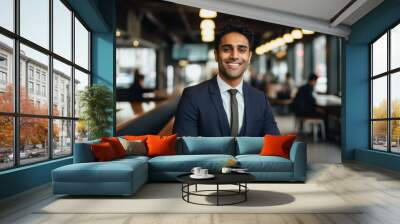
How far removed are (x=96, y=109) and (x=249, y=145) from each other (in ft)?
9.56

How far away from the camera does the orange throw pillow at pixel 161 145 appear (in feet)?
22.3

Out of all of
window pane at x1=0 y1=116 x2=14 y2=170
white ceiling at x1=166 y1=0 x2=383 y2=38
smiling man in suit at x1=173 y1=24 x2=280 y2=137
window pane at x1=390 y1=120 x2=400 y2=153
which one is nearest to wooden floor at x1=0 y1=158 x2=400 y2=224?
window pane at x1=0 y1=116 x2=14 y2=170

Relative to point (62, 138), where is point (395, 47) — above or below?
above

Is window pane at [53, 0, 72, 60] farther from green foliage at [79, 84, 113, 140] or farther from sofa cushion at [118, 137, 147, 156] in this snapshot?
sofa cushion at [118, 137, 147, 156]

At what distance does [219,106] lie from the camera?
8000 mm

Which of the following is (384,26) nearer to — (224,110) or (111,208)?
(224,110)

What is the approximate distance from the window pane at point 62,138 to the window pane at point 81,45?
1282 millimetres

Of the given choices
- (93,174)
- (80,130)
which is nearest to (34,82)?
(93,174)

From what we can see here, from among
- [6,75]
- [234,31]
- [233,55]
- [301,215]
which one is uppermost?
[234,31]

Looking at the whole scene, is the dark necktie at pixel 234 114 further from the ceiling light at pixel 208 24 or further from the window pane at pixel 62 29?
the window pane at pixel 62 29

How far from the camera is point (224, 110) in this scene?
315 inches

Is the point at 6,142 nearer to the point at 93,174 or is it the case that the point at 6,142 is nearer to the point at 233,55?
the point at 93,174

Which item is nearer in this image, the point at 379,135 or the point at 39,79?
the point at 39,79

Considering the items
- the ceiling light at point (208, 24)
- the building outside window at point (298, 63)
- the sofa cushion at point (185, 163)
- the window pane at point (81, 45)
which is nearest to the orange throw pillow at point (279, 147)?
the sofa cushion at point (185, 163)
